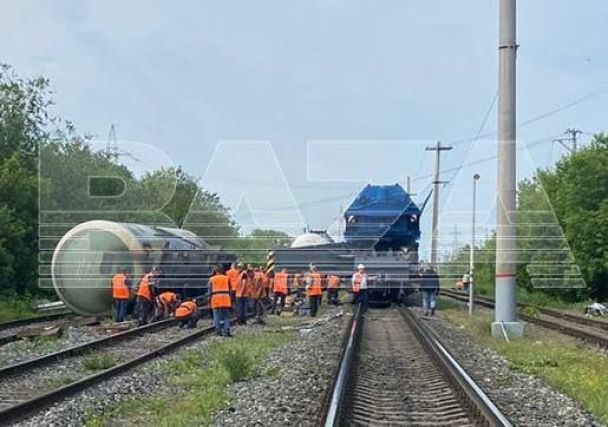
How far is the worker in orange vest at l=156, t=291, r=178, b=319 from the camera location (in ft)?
82.6

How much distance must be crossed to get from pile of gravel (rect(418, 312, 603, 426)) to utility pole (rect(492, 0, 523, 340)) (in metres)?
3.25

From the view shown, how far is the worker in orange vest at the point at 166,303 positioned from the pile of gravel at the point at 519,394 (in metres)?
10.6

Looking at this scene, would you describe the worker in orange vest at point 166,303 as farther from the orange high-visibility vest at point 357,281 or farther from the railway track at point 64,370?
the orange high-visibility vest at point 357,281

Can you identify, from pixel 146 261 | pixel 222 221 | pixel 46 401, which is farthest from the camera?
pixel 222 221

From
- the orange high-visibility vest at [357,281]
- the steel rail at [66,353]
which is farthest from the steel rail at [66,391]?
the orange high-visibility vest at [357,281]

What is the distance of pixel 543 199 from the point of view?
35594 millimetres

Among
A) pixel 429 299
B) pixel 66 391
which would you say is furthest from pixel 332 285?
pixel 66 391

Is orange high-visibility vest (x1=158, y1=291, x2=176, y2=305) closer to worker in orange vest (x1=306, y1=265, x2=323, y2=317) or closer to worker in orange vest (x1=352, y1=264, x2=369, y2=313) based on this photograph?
worker in orange vest (x1=306, y1=265, x2=323, y2=317)

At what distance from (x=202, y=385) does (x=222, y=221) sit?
22.6 metres

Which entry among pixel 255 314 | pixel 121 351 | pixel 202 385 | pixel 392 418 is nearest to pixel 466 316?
pixel 255 314

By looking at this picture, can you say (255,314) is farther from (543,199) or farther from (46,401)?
(46,401)

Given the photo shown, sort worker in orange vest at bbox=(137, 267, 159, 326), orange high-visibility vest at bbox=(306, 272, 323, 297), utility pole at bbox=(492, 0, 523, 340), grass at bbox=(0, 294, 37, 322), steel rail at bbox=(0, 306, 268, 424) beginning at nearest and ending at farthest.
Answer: steel rail at bbox=(0, 306, 268, 424) < utility pole at bbox=(492, 0, 523, 340) < worker in orange vest at bbox=(137, 267, 159, 326) < grass at bbox=(0, 294, 37, 322) < orange high-visibility vest at bbox=(306, 272, 323, 297)

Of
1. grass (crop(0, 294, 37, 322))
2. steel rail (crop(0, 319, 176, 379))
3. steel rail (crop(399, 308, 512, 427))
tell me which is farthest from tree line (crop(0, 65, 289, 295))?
steel rail (crop(399, 308, 512, 427))

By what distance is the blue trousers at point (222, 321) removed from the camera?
20319mm
